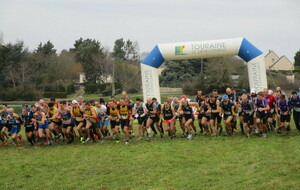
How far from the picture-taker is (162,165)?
9562 millimetres

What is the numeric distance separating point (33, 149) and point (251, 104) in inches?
343

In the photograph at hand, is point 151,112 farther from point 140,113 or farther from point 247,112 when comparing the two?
point 247,112

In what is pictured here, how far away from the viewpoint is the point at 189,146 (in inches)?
479

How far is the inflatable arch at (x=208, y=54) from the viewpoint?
61.1ft

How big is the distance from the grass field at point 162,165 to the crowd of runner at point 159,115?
2.36 ft

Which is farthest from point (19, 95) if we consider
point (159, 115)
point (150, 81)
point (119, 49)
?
point (119, 49)

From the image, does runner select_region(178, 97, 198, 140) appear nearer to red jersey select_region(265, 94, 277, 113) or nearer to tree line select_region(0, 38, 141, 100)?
red jersey select_region(265, 94, 277, 113)

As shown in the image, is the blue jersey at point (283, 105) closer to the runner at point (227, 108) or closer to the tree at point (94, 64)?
the runner at point (227, 108)

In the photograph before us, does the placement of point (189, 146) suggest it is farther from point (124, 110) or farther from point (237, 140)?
point (124, 110)

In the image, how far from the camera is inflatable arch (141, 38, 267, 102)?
1862 cm

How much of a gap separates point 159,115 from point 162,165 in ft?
15.7

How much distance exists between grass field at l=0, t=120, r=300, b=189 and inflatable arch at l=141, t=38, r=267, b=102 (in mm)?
5922

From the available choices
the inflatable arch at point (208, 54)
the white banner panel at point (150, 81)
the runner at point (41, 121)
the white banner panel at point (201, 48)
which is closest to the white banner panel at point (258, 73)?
the inflatable arch at point (208, 54)

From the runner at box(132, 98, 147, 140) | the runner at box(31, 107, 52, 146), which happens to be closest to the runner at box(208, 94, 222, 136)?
the runner at box(132, 98, 147, 140)
